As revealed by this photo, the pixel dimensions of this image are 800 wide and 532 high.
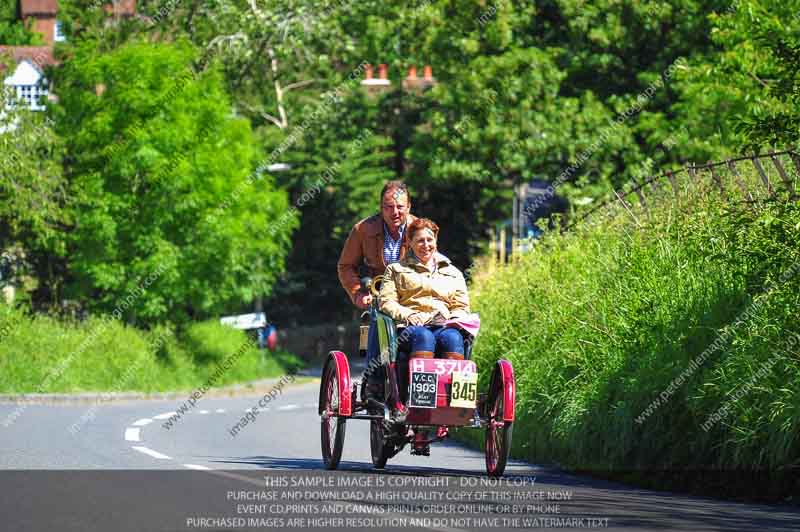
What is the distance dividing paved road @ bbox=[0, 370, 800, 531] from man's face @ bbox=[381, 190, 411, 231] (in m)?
1.94

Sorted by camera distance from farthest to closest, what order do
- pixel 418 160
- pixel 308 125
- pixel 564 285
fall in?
1. pixel 308 125
2. pixel 418 160
3. pixel 564 285

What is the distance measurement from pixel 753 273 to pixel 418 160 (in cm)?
2969

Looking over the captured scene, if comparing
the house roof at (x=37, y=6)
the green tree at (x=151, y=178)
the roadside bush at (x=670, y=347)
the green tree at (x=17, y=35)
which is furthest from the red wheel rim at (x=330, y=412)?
the house roof at (x=37, y=6)

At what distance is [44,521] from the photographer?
8461mm

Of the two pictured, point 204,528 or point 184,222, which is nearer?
point 204,528

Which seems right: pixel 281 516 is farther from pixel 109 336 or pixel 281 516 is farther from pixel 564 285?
pixel 109 336

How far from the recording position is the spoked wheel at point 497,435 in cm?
1156

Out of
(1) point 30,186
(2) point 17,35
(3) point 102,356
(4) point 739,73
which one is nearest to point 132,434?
(3) point 102,356

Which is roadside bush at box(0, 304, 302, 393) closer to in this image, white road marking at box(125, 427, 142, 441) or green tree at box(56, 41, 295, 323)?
green tree at box(56, 41, 295, 323)

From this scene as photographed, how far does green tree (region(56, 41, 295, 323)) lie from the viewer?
35.5 meters

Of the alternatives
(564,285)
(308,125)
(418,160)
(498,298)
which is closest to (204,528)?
(564,285)

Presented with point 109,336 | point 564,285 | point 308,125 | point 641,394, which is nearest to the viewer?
point 641,394

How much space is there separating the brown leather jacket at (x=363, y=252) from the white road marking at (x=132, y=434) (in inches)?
219

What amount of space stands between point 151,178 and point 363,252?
23.4 m
